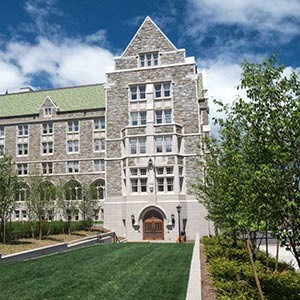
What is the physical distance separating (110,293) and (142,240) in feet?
80.0

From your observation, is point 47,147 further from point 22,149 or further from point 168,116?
point 168,116

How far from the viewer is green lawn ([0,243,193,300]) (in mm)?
9633

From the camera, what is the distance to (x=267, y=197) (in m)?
6.22

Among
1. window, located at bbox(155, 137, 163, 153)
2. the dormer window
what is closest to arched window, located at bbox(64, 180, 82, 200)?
window, located at bbox(155, 137, 163, 153)

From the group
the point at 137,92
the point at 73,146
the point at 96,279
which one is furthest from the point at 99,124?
the point at 96,279

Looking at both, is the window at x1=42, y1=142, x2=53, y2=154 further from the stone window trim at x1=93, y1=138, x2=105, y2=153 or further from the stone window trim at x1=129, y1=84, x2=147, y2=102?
the stone window trim at x1=129, y1=84, x2=147, y2=102

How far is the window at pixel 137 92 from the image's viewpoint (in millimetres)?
36969

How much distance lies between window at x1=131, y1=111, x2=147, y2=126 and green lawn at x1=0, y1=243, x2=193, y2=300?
820 inches

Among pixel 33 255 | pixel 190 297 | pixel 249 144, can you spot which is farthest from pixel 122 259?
pixel 249 144

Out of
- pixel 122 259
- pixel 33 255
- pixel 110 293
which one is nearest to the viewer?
pixel 110 293

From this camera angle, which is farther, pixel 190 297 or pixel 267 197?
pixel 190 297

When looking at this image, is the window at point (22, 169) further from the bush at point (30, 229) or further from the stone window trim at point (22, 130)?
the bush at point (30, 229)

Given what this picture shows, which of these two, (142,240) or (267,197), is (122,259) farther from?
(142,240)

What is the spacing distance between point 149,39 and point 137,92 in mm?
6034
